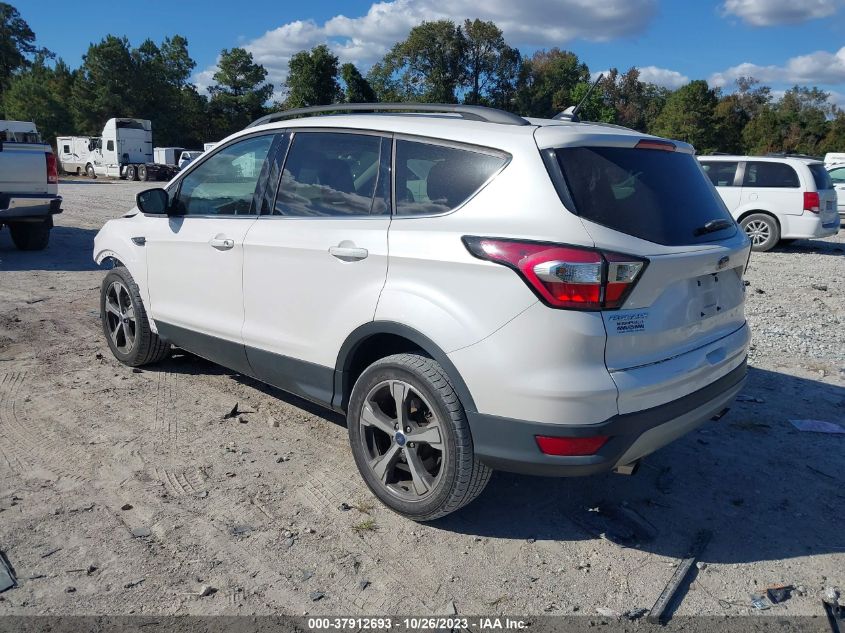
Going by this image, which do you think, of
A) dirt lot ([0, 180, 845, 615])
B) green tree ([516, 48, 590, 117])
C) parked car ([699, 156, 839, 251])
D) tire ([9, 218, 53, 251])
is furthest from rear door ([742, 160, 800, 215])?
green tree ([516, 48, 590, 117])

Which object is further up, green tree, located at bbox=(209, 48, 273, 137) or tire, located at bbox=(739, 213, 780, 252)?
green tree, located at bbox=(209, 48, 273, 137)

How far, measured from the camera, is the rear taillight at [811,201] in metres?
13.0

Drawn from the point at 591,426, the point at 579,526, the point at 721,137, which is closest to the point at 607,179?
the point at 591,426

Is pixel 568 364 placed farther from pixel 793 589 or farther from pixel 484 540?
pixel 793 589

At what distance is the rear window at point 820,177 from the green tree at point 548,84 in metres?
51.6

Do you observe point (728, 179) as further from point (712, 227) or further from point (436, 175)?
point (436, 175)

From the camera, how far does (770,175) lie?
1350cm

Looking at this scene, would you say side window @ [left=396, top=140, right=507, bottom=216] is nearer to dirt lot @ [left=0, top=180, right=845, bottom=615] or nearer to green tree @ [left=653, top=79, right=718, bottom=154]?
dirt lot @ [left=0, top=180, right=845, bottom=615]

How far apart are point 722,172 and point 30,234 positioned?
512 inches

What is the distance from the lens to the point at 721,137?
50781 millimetres

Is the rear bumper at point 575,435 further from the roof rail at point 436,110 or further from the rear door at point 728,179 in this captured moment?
the rear door at point 728,179

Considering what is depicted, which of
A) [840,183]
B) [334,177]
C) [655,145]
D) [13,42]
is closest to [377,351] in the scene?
[334,177]

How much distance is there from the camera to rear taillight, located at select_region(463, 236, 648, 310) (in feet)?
8.89

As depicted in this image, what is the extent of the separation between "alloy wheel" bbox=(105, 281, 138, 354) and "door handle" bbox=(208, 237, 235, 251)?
4.21 ft
